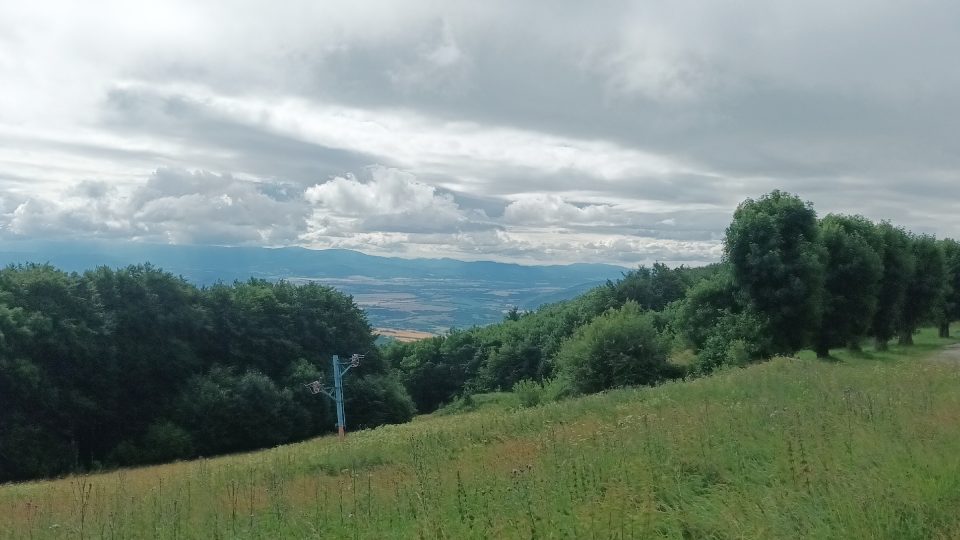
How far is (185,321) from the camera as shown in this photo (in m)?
49.1

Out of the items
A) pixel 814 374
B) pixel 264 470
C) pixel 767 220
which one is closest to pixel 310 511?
pixel 264 470

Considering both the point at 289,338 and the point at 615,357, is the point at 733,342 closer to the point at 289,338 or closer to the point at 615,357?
the point at 615,357

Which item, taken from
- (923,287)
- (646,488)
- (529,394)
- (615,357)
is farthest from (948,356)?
→ (646,488)

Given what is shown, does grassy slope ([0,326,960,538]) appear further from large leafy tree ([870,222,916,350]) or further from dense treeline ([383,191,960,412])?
large leafy tree ([870,222,916,350])

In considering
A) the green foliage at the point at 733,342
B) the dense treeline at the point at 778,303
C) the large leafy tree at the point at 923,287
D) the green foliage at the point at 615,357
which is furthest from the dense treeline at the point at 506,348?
the green foliage at the point at 615,357

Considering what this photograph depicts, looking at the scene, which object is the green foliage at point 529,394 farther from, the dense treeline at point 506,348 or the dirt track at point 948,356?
the dense treeline at point 506,348

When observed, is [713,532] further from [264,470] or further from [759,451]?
[264,470]

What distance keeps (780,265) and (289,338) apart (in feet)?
129

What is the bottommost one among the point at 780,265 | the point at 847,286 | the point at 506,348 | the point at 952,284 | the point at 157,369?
the point at 506,348

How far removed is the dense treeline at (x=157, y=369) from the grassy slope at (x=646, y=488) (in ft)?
101

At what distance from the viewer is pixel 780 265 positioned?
32.9m

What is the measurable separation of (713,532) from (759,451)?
2.19 m

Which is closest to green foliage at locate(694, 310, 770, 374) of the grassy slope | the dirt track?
the dirt track

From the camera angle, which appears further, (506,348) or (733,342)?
(506,348)
